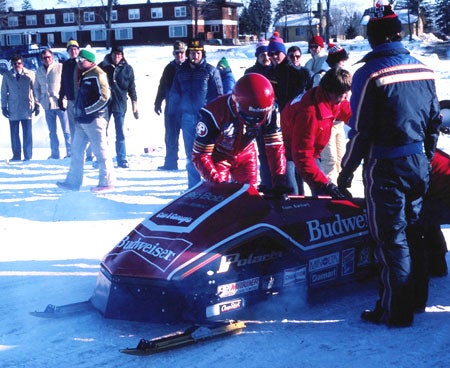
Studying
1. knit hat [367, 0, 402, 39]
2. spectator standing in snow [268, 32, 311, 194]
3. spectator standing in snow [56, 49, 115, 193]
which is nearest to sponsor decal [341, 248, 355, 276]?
knit hat [367, 0, 402, 39]

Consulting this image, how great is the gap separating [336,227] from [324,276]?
0.34 metres

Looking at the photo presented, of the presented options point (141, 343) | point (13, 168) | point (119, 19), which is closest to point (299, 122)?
point (141, 343)

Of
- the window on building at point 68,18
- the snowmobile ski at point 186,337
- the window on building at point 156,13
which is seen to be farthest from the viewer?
the window on building at point 68,18

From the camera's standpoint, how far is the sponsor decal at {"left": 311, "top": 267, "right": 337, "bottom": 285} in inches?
163

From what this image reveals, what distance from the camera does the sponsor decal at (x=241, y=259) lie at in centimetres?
374

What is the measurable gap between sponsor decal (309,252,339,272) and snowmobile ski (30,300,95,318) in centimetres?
143

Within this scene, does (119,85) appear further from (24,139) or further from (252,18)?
(252,18)

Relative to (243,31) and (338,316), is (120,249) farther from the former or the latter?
(243,31)

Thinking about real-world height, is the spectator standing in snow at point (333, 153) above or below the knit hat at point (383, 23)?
below

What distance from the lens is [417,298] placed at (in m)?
4.09

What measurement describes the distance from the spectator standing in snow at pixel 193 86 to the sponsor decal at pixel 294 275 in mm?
3998

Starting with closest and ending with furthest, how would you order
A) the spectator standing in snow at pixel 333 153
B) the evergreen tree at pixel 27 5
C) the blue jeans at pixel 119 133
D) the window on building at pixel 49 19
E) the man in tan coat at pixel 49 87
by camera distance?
the spectator standing in snow at pixel 333 153 → the blue jeans at pixel 119 133 → the man in tan coat at pixel 49 87 → the window on building at pixel 49 19 → the evergreen tree at pixel 27 5

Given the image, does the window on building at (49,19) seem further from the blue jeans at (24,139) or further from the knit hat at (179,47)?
the knit hat at (179,47)

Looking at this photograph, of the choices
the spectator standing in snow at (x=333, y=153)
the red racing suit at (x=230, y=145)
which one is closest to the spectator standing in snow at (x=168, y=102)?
the spectator standing in snow at (x=333, y=153)
